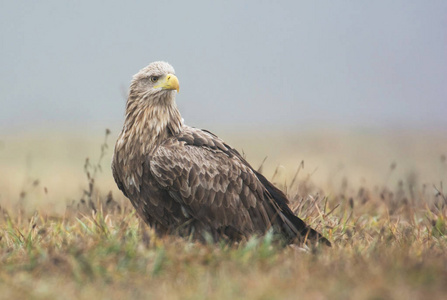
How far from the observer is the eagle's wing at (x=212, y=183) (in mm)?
6383

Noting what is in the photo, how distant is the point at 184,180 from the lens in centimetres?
639

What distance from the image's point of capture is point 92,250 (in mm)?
5086

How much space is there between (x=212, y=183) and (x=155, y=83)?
1.19 m

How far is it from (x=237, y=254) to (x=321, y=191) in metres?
4.51

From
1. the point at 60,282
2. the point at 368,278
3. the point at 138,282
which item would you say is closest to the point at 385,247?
the point at 368,278

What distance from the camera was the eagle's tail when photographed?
6463mm

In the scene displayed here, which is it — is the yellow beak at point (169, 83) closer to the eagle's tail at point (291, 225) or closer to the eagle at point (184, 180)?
the eagle at point (184, 180)

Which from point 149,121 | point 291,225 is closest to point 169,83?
point 149,121

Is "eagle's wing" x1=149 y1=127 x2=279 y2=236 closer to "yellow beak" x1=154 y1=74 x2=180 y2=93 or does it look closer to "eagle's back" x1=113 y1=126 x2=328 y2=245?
"eagle's back" x1=113 y1=126 x2=328 y2=245

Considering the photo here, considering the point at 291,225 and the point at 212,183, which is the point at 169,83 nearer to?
the point at 212,183

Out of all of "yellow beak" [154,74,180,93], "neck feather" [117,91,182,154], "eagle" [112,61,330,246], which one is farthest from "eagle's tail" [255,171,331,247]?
"yellow beak" [154,74,180,93]

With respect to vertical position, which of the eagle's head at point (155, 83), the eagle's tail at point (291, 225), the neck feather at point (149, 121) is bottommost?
the eagle's tail at point (291, 225)

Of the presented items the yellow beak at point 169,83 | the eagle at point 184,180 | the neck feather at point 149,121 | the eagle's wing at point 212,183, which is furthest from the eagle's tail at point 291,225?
the yellow beak at point 169,83

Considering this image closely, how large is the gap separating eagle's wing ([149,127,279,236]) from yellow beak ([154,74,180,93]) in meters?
0.47
